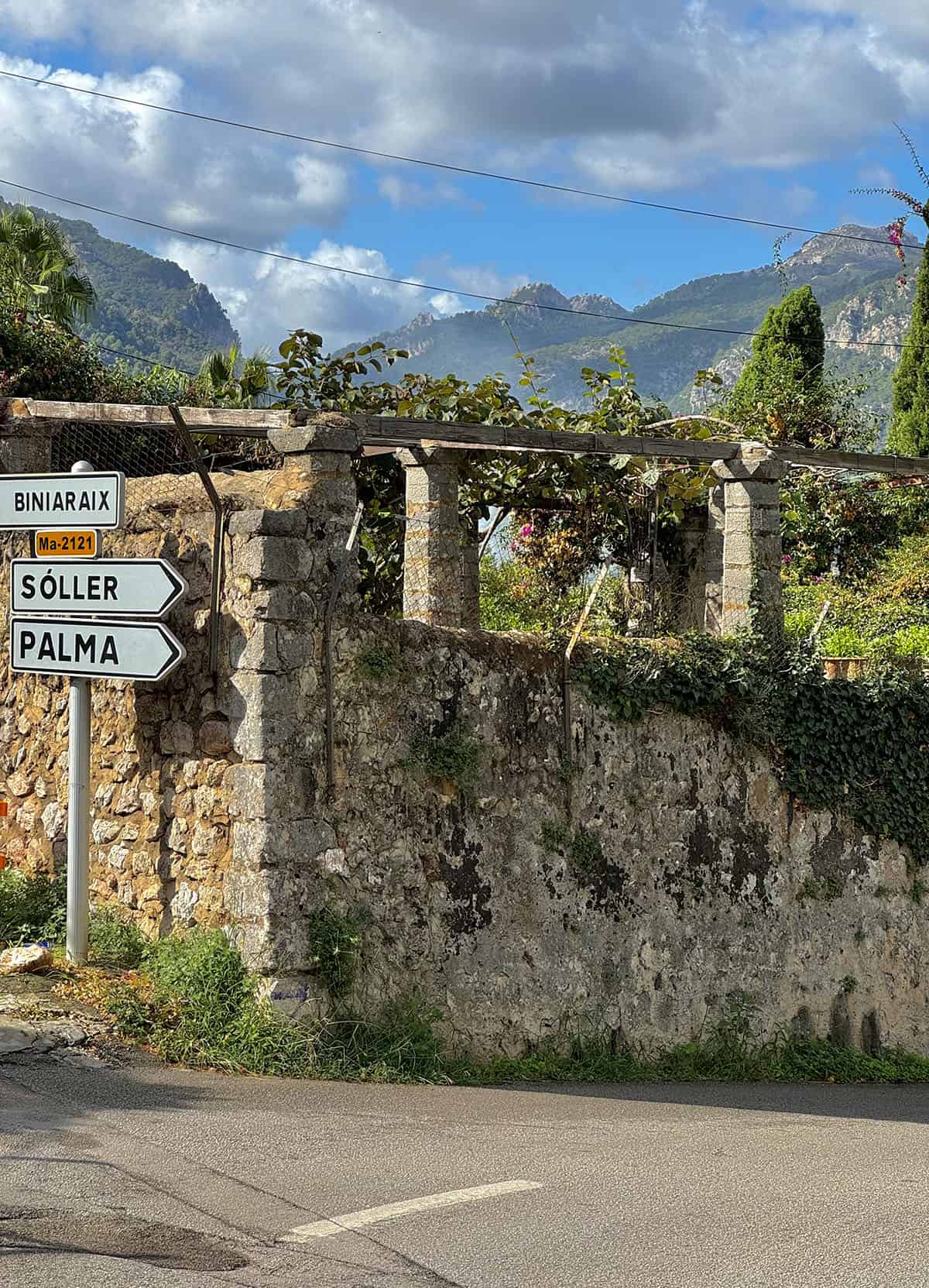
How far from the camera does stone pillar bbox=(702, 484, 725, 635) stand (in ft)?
39.0

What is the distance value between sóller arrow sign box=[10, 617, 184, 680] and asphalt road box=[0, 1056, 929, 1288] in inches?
84.8

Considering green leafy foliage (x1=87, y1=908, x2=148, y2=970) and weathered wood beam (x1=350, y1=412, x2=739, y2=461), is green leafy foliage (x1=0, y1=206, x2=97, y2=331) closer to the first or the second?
weathered wood beam (x1=350, y1=412, x2=739, y2=461)

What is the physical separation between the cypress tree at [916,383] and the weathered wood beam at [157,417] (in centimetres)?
1823

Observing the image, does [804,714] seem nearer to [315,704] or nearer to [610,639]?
[610,639]

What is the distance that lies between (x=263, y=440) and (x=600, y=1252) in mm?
8657

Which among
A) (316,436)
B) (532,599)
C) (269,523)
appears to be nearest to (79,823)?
(269,523)

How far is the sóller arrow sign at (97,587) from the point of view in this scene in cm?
788

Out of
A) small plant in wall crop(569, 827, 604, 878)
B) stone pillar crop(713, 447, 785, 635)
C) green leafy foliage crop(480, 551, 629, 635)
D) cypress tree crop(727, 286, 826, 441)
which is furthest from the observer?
cypress tree crop(727, 286, 826, 441)

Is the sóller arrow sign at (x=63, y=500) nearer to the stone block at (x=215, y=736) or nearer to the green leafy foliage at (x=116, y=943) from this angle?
the stone block at (x=215, y=736)

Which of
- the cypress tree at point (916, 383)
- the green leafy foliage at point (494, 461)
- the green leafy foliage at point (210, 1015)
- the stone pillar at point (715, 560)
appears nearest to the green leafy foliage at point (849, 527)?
the cypress tree at point (916, 383)

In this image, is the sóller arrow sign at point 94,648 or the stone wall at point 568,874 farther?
the stone wall at point 568,874

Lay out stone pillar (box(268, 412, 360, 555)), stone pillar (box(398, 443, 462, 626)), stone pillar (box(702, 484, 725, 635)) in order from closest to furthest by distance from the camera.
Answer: stone pillar (box(268, 412, 360, 555)), stone pillar (box(702, 484, 725, 635)), stone pillar (box(398, 443, 462, 626))


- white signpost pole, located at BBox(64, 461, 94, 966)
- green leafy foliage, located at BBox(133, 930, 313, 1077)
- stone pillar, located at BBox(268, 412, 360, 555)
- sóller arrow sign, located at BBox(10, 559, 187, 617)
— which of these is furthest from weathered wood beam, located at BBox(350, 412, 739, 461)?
green leafy foliage, located at BBox(133, 930, 313, 1077)

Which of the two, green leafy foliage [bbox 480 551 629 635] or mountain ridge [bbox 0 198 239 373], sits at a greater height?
mountain ridge [bbox 0 198 239 373]
